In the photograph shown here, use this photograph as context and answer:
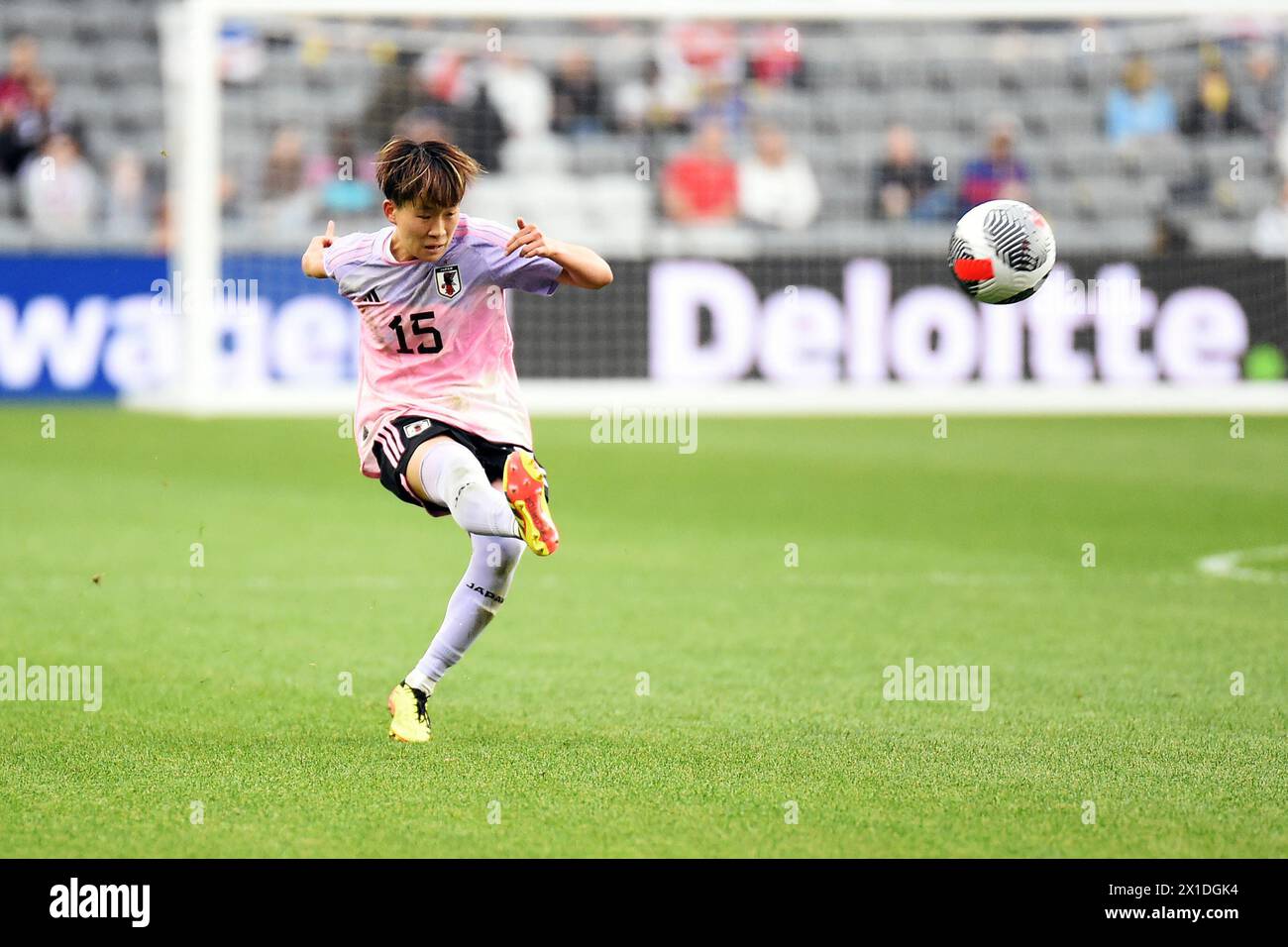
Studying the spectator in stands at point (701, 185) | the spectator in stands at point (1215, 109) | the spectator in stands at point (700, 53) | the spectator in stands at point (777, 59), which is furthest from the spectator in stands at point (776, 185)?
the spectator in stands at point (1215, 109)

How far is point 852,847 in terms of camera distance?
4836 millimetres

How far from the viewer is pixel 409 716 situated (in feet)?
20.1

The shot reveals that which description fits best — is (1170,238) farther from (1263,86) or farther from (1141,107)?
(1263,86)

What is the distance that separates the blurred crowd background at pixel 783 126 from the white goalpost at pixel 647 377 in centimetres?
55

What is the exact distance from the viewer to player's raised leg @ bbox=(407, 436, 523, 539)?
19.3ft

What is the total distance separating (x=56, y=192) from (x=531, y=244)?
15.5 meters

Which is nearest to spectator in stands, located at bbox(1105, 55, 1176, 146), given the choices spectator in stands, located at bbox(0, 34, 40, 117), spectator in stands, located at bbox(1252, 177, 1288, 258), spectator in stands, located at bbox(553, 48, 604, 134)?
spectator in stands, located at bbox(1252, 177, 1288, 258)

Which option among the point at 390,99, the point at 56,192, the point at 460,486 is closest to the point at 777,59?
the point at 390,99

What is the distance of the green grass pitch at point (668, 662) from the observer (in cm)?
512

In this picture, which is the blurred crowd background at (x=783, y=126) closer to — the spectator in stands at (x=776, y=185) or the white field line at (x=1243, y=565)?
the spectator in stands at (x=776, y=185)

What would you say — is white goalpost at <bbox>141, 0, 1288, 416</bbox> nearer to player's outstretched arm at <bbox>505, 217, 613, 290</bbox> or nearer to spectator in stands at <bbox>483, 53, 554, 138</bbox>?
spectator in stands at <bbox>483, 53, 554, 138</bbox>

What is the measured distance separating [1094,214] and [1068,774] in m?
14.2

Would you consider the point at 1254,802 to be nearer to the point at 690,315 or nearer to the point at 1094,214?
the point at 690,315

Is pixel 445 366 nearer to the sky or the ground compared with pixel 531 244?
nearer to the ground
